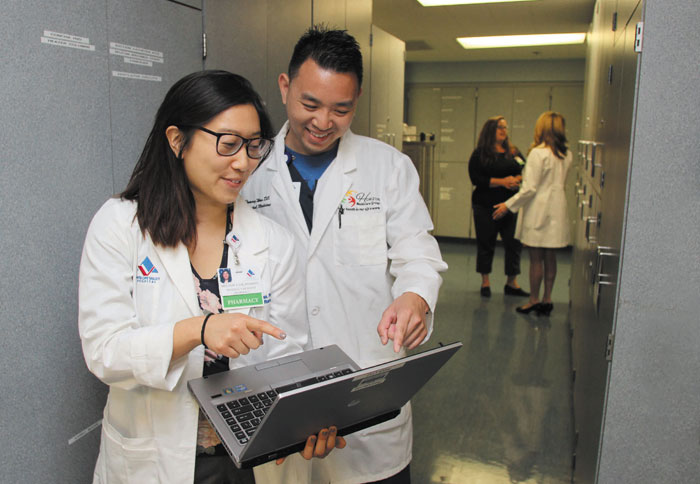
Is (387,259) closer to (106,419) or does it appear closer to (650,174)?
(650,174)

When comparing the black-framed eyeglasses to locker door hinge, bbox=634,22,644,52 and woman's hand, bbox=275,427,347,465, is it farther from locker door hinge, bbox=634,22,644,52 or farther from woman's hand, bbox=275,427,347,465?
locker door hinge, bbox=634,22,644,52

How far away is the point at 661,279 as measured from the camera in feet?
5.10

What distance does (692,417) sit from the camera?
5.20 feet

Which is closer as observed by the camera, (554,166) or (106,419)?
(106,419)

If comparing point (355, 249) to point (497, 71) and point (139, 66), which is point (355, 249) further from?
point (497, 71)

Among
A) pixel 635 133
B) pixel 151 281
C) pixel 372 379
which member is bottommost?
pixel 372 379

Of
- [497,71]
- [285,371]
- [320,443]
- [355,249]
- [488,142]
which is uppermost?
[497,71]

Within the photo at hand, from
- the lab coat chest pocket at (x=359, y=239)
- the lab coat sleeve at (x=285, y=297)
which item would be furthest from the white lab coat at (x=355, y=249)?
the lab coat sleeve at (x=285, y=297)

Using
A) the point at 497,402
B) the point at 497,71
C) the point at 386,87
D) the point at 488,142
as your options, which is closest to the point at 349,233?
the point at 497,402

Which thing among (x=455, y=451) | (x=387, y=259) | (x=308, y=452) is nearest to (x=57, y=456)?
(x=308, y=452)

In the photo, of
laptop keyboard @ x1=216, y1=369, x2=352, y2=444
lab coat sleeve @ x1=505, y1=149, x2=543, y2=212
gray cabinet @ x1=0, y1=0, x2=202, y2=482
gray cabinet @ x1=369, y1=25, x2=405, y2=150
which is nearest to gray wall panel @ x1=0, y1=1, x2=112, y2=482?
gray cabinet @ x1=0, y1=0, x2=202, y2=482

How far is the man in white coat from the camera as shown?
1.77 meters

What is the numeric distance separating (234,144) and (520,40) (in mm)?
6636

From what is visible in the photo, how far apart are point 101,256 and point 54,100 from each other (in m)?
0.55
